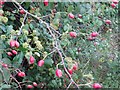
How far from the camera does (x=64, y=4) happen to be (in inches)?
72.2

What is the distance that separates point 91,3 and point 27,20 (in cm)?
65

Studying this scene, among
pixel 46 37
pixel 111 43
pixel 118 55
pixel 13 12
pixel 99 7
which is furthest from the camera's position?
pixel 111 43

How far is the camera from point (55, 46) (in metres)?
1.40

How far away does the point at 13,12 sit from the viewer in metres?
1.64

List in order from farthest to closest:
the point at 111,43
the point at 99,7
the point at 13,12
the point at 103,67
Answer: the point at 111,43 < the point at 103,67 < the point at 99,7 < the point at 13,12

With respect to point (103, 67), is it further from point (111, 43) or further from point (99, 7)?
point (99, 7)

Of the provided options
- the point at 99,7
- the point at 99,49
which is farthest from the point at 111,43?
the point at 99,7

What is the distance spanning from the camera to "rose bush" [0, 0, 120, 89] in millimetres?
1323

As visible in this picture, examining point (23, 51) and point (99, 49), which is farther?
point (99, 49)

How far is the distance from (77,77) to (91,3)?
0.54 metres

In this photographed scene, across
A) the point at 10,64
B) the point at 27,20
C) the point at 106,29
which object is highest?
the point at 27,20

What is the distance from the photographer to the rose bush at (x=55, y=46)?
1323mm

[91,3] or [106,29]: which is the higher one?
[91,3]

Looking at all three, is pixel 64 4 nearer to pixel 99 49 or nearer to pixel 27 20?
pixel 27 20
